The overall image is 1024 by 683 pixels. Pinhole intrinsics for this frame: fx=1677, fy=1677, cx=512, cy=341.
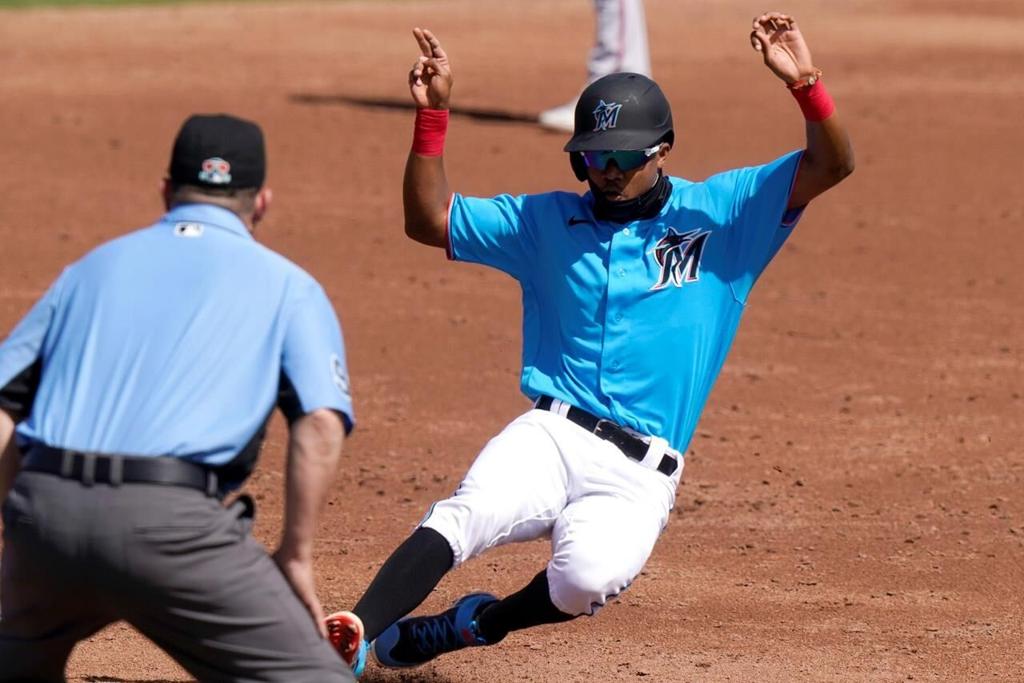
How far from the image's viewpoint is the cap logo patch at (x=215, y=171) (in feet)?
12.4

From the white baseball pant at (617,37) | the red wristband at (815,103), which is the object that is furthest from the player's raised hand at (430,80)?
the white baseball pant at (617,37)

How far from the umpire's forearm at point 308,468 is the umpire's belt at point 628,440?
135 cm

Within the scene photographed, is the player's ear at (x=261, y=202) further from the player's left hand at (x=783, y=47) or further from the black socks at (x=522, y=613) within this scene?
the player's left hand at (x=783, y=47)

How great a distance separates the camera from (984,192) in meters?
12.4

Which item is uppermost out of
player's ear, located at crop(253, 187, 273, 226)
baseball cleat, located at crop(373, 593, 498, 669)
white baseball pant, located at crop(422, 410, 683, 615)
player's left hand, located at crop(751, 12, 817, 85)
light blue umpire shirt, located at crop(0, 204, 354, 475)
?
player's left hand, located at crop(751, 12, 817, 85)

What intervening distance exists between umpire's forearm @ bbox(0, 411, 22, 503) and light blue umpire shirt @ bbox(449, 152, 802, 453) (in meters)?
1.71

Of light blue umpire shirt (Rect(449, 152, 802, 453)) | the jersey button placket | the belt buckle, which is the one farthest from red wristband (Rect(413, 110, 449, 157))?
the belt buckle

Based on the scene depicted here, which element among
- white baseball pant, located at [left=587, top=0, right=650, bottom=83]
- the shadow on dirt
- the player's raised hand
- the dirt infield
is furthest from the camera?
the shadow on dirt

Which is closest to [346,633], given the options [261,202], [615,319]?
[261,202]

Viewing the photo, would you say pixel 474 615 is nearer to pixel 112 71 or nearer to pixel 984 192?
pixel 984 192

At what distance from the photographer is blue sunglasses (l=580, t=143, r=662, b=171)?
16.3ft

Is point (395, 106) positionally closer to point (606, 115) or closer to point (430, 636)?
point (606, 115)

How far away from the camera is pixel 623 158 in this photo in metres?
4.96

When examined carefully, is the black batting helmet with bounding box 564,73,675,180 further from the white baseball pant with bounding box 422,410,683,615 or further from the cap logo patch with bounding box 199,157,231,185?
the cap logo patch with bounding box 199,157,231,185
